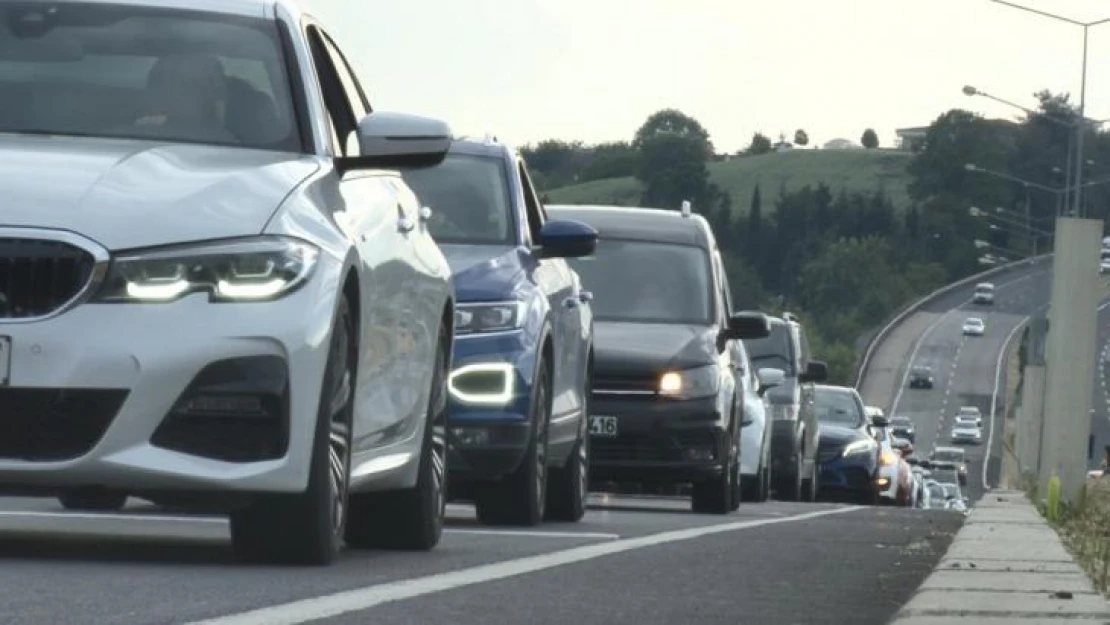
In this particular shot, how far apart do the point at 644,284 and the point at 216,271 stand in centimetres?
1103

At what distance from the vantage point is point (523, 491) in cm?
1349

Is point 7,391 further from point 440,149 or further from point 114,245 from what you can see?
point 440,149

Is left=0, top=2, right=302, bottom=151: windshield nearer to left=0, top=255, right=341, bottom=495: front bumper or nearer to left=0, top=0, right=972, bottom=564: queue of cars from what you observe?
left=0, top=0, right=972, bottom=564: queue of cars

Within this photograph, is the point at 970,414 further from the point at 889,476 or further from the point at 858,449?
the point at 858,449

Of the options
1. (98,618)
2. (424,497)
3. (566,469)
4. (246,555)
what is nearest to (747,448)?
(566,469)

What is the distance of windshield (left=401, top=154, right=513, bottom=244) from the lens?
14391 millimetres

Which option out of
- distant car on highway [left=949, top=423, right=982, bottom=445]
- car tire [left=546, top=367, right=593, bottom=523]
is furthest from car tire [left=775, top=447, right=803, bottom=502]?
distant car on highway [left=949, top=423, right=982, bottom=445]

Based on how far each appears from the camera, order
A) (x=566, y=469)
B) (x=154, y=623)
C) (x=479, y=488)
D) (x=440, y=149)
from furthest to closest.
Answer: (x=566, y=469), (x=479, y=488), (x=440, y=149), (x=154, y=623)

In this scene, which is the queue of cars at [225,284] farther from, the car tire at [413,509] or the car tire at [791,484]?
the car tire at [791,484]

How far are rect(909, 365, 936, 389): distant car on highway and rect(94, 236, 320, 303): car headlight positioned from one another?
15350 centimetres

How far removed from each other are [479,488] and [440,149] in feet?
13.5

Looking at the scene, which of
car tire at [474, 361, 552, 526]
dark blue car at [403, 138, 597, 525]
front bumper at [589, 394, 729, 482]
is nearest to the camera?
dark blue car at [403, 138, 597, 525]

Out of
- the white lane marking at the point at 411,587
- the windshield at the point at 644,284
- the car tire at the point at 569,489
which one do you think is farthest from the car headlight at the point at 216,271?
the windshield at the point at 644,284

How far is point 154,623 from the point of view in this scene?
6.73m
